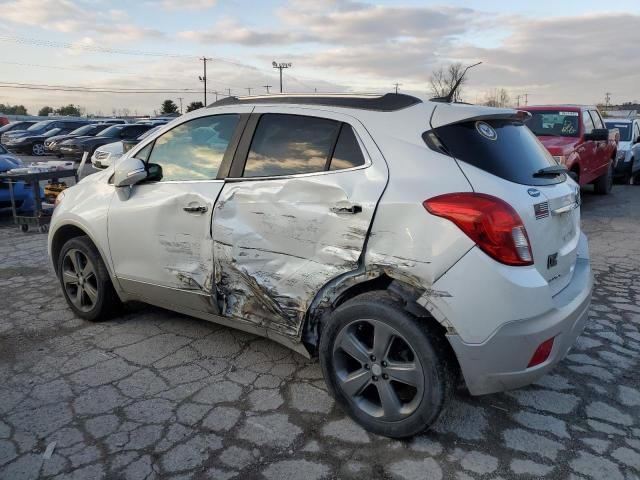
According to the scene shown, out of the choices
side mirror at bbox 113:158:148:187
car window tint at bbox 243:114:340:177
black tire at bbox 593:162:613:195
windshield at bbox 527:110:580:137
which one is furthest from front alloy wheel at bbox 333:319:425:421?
black tire at bbox 593:162:613:195

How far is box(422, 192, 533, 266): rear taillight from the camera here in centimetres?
239

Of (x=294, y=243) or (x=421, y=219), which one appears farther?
(x=294, y=243)

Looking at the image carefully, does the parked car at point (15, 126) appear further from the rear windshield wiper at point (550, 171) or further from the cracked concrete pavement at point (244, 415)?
the rear windshield wiper at point (550, 171)

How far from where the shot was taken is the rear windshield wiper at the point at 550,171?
112 inches

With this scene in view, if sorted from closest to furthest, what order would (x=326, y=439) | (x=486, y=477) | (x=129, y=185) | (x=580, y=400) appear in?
(x=486, y=477)
(x=326, y=439)
(x=580, y=400)
(x=129, y=185)

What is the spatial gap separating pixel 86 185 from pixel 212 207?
157 centimetres

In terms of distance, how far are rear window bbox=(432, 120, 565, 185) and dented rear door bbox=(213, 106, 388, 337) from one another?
0.38m

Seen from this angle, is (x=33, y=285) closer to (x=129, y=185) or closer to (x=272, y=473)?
(x=129, y=185)

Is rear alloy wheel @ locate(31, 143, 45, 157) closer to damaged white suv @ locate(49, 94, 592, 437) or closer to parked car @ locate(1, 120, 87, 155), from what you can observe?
parked car @ locate(1, 120, 87, 155)

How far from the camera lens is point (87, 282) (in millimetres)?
4312

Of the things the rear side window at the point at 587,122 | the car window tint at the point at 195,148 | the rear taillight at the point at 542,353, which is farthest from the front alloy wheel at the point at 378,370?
the rear side window at the point at 587,122

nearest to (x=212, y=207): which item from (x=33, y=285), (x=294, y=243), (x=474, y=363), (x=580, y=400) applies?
(x=294, y=243)

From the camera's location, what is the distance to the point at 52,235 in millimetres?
4449

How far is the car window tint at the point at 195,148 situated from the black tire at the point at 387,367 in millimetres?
1335
